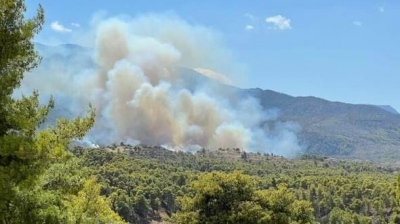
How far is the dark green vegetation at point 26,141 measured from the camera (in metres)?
9.70

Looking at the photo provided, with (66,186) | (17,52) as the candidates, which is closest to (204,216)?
(66,186)

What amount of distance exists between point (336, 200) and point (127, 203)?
46.9m

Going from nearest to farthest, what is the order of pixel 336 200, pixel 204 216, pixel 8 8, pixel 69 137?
pixel 8 8
pixel 69 137
pixel 204 216
pixel 336 200

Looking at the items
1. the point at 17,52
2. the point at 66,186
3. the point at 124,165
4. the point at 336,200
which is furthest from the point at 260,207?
the point at 124,165

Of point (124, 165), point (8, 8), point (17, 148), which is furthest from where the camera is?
point (124, 165)

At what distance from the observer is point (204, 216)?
2839 centimetres

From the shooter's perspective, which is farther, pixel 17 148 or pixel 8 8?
pixel 8 8

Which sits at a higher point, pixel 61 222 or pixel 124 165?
pixel 124 165

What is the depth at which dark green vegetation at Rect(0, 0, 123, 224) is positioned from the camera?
31.8 feet

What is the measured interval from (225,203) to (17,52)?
797 inches

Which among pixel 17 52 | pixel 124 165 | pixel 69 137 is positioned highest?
pixel 124 165

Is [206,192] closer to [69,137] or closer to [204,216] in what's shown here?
[204,216]

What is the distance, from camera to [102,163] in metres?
134

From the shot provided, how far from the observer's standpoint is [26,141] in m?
9.81
